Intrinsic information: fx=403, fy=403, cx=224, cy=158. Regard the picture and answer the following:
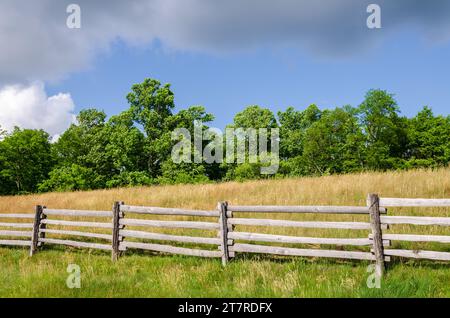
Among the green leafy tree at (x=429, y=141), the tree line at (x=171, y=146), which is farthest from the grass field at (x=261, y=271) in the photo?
the green leafy tree at (x=429, y=141)

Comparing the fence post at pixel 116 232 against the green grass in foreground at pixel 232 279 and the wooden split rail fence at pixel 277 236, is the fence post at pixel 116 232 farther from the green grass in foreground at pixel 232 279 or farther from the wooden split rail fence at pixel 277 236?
the green grass in foreground at pixel 232 279

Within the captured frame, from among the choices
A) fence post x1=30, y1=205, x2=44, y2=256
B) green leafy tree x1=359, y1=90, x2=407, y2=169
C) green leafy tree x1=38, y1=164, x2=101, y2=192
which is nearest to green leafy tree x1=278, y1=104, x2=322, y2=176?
green leafy tree x1=359, y1=90, x2=407, y2=169

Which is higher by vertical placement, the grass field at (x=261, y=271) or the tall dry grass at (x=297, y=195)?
the tall dry grass at (x=297, y=195)

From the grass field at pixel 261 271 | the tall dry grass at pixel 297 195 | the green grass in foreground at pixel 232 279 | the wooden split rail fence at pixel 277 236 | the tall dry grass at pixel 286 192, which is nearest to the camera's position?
the green grass in foreground at pixel 232 279

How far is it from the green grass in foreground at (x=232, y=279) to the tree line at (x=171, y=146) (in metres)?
29.0

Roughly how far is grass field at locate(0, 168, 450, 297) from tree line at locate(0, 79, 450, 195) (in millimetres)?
25587

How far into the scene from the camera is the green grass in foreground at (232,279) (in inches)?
247

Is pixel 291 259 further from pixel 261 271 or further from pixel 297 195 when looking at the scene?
pixel 297 195

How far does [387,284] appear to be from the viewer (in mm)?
6586

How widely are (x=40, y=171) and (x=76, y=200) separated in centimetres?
3232

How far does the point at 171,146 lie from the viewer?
41938mm

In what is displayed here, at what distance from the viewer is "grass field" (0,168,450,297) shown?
21.1ft

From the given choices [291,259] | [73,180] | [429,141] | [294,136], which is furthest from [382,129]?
[291,259]

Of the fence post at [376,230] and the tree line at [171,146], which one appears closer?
the fence post at [376,230]
